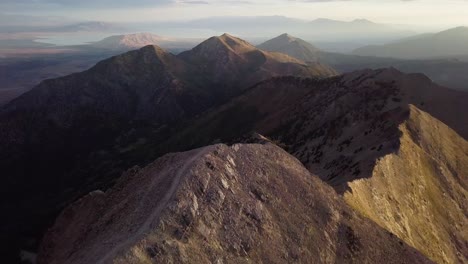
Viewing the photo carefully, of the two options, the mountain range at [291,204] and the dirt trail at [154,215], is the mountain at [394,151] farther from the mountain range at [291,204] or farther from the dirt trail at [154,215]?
the dirt trail at [154,215]

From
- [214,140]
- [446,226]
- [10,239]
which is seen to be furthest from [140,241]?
[214,140]

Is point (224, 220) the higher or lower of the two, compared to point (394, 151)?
higher

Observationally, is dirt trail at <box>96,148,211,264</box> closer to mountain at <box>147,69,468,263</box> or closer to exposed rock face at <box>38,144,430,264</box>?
exposed rock face at <box>38,144,430,264</box>

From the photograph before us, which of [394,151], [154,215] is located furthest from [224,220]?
[394,151]

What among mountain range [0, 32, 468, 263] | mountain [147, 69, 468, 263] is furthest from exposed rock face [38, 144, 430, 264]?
mountain [147, 69, 468, 263]

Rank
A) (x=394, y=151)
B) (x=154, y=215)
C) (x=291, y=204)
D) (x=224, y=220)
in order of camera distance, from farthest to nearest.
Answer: (x=394, y=151)
(x=291, y=204)
(x=224, y=220)
(x=154, y=215)

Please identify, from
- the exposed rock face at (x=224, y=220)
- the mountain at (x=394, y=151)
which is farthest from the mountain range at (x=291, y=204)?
the mountain at (x=394, y=151)

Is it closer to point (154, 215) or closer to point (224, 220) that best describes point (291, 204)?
point (224, 220)
